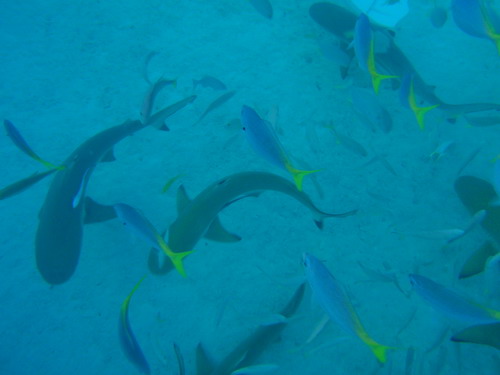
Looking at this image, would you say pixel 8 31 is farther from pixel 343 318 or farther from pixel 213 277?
pixel 343 318

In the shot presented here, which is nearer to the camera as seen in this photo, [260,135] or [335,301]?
[335,301]

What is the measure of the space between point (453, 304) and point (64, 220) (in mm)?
3207

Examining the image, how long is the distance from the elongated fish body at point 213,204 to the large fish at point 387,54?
216 cm

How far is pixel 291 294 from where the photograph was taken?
3.16 meters

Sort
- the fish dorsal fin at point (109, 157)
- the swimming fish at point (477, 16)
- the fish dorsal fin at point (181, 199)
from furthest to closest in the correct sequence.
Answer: the fish dorsal fin at point (109, 157) < the fish dorsal fin at point (181, 199) < the swimming fish at point (477, 16)

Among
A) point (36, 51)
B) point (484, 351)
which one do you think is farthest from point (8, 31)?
point (484, 351)

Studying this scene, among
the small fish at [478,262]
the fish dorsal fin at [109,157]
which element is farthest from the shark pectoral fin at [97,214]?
the small fish at [478,262]

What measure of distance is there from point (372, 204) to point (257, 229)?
1.40m

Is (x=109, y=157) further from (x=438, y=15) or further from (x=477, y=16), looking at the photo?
(x=438, y=15)

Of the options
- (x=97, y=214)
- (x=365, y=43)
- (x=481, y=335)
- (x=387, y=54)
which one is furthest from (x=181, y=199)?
(x=387, y=54)

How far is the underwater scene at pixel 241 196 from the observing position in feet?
8.86

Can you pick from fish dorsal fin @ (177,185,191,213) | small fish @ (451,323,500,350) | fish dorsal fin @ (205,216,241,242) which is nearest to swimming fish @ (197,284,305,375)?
fish dorsal fin @ (205,216,241,242)

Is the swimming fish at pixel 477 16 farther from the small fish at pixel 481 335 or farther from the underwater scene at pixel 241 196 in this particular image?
the small fish at pixel 481 335

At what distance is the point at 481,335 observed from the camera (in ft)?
8.32
